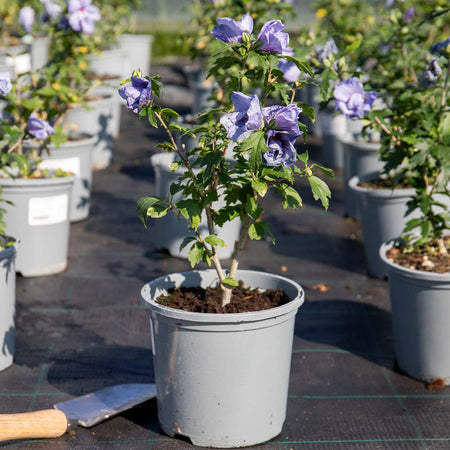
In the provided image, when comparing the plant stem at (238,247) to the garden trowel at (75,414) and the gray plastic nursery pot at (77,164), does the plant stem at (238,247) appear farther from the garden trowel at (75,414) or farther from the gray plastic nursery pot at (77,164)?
the gray plastic nursery pot at (77,164)

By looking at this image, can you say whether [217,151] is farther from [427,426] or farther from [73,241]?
[73,241]

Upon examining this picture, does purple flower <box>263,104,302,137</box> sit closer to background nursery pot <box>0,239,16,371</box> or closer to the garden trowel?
the garden trowel

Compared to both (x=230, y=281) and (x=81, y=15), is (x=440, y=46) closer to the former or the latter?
(x=230, y=281)

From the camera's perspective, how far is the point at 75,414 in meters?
2.49

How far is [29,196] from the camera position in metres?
3.73

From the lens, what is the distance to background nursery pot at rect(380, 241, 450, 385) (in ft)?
8.92

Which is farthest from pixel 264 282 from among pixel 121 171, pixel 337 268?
pixel 121 171

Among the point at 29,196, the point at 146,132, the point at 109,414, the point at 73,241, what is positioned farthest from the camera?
the point at 146,132

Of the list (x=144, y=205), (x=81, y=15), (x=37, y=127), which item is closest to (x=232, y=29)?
(x=144, y=205)

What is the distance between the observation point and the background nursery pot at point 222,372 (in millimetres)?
2248

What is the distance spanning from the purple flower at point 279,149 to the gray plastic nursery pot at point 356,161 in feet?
8.26

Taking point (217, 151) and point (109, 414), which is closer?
point (217, 151)

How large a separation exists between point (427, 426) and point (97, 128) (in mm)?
3714

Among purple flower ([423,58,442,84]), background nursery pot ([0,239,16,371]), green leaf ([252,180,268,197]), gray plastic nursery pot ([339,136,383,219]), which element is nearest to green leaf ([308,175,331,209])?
green leaf ([252,180,268,197])
